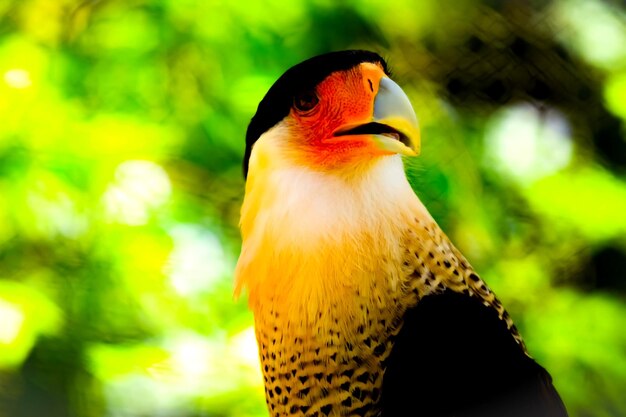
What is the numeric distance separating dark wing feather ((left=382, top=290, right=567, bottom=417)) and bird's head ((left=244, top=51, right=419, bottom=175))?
0.19m

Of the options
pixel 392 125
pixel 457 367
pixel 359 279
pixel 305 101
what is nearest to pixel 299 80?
pixel 305 101

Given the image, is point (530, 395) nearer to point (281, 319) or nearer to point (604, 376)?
point (604, 376)

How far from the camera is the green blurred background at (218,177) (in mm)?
1016

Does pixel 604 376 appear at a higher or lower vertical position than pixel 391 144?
lower

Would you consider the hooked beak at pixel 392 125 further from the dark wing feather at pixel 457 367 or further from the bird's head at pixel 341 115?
the dark wing feather at pixel 457 367

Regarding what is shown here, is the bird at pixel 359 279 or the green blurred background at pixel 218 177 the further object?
the green blurred background at pixel 218 177

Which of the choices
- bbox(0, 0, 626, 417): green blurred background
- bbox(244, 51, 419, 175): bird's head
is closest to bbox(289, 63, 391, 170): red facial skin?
bbox(244, 51, 419, 175): bird's head

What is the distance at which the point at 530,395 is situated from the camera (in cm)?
86

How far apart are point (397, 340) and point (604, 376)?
37cm

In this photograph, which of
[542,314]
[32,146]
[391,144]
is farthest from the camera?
[32,146]

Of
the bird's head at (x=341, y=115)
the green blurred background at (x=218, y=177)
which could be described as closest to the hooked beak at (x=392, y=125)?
the bird's head at (x=341, y=115)

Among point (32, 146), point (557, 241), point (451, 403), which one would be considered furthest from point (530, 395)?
point (32, 146)

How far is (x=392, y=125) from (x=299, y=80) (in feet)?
0.47

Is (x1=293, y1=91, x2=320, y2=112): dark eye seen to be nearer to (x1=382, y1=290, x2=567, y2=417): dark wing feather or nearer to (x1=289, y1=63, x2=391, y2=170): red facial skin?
(x1=289, y1=63, x2=391, y2=170): red facial skin
